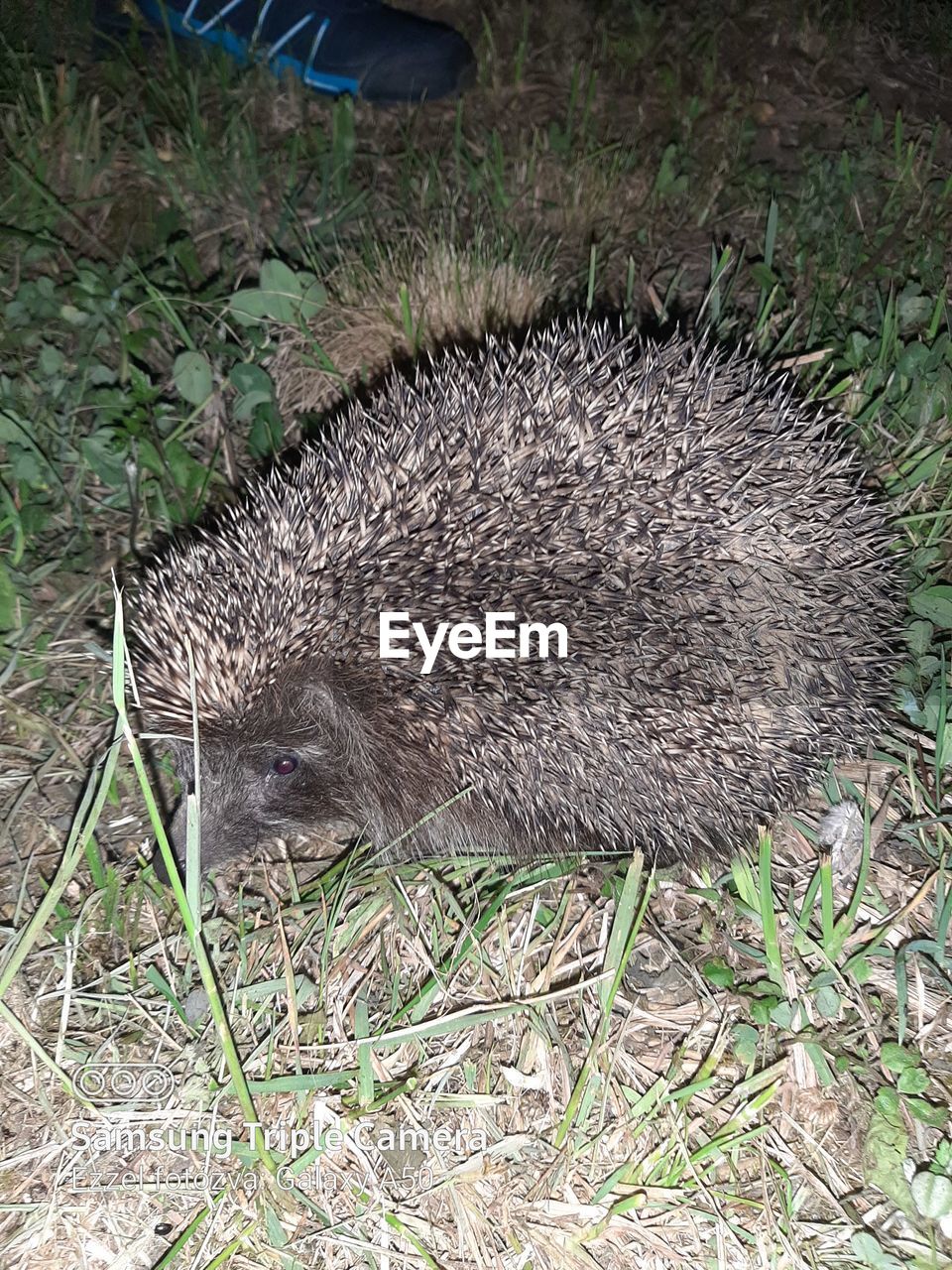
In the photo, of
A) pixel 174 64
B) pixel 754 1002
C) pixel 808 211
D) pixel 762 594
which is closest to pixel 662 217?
pixel 808 211

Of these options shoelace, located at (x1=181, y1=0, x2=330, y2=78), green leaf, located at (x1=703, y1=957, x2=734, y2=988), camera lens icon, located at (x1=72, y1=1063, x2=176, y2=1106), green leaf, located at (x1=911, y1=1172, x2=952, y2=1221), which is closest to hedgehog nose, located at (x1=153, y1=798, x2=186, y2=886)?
camera lens icon, located at (x1=72, y1=1063, x2=176, y2=1106)

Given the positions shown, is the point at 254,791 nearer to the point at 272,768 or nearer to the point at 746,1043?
the point at 272,768

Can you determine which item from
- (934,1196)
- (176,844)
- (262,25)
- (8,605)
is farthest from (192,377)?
(934,1196)

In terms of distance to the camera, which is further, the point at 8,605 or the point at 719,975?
the point at 8,605

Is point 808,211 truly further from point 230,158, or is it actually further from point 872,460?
point 230,158

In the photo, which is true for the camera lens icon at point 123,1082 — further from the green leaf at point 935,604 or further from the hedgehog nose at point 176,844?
the green leaf at point 935,604

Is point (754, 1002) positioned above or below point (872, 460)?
below
